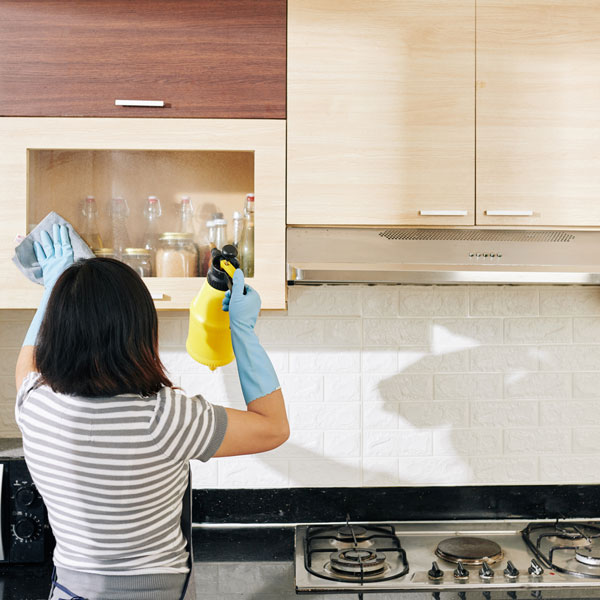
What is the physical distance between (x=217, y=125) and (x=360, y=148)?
0.36m

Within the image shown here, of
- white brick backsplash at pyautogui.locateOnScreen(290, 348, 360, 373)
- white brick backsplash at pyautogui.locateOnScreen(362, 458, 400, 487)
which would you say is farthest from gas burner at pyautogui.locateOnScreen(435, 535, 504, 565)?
white brick backsplash at pyautogui.locateOnScreen(290, 348, 360, 373)

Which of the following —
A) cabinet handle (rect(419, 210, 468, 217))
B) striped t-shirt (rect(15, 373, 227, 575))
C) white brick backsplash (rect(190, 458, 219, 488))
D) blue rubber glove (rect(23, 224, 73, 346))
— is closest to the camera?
striped t-shirt (rect(15, 373, 227, 575))

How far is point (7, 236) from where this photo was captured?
1.54m

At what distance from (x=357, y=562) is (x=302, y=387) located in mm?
531

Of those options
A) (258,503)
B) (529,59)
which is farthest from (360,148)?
(258,503)

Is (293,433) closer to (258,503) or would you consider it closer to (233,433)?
(258,503)

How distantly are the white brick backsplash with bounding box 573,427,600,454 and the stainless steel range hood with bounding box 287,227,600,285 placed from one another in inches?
24.5

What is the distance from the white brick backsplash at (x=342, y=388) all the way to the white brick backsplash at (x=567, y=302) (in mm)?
626

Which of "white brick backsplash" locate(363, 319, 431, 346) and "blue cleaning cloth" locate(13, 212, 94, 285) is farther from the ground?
"blue cleaning cloth" locate(13, 212, 94, 285)

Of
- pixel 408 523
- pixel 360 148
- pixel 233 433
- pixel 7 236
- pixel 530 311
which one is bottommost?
pixel 408 523

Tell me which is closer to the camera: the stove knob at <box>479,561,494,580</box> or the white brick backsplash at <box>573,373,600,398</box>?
the stove knob at <box>479,561,494,580</box>

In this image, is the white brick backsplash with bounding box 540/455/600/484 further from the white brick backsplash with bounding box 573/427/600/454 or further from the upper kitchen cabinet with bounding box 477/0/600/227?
the upper kitchen cabinet with bounding box 477/0/600/227

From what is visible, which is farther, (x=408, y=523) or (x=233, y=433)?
(x=408, y=523)

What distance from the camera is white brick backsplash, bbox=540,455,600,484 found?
77.9 inches
